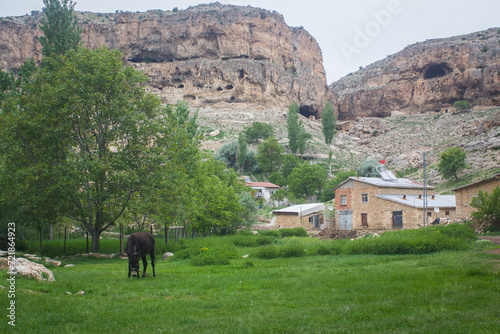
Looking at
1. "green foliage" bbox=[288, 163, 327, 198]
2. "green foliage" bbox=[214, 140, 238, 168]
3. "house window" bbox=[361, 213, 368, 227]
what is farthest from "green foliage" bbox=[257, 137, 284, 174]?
"house window" bbox=[361, 213, 368, 227]

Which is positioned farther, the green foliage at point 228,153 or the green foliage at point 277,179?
the green foliage at point 228,153

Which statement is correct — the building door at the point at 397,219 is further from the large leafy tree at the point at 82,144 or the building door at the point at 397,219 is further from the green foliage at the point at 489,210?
the large leafy tree at the point at 82,144

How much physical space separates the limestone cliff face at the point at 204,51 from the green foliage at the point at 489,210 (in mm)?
94160

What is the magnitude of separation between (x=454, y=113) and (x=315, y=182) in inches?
2550

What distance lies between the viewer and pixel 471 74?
108 meters

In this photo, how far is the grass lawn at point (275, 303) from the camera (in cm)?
679

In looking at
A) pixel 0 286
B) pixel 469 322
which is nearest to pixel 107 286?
pixel 0 286

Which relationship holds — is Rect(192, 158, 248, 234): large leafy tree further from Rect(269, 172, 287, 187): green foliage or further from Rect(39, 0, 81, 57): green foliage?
Rect(269, 172, 287, 187): green foliage

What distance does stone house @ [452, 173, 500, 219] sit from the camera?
99.6 feet

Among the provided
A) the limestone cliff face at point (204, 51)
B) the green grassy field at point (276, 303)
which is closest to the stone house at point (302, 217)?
the green grassy field at point (276, 303)

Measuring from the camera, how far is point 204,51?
124062mm

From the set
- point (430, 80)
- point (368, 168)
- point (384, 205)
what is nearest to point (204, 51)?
point (430, 80)

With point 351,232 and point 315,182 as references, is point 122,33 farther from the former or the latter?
point 351,232

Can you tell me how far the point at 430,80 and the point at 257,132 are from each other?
5881cm
